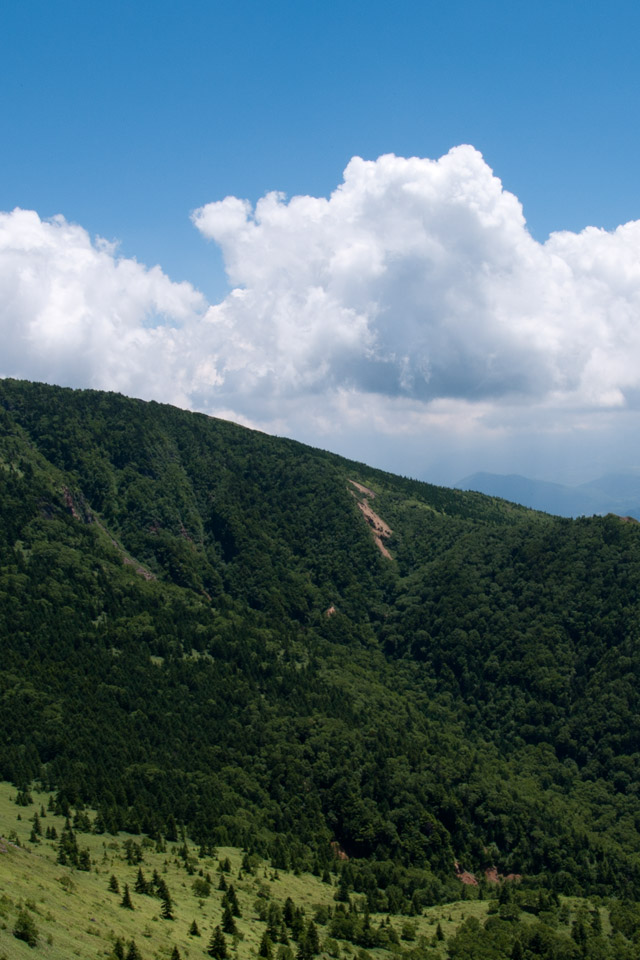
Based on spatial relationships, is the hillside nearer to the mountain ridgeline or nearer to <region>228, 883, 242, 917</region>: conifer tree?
<region>228, 883, 242, 917</region>: conifer tree

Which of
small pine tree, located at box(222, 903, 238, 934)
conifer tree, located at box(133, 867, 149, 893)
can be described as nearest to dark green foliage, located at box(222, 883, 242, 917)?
small pine tree, located at box(222, 903, 238, 934)

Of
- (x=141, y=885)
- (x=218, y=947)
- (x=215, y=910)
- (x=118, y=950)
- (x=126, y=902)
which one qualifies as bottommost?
(x=215, y=910)

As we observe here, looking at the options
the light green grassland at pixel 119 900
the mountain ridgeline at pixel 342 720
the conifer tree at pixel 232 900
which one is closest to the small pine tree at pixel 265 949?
the light green grassland at pixel 119 900

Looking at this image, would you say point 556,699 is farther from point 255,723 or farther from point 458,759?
point 255,723

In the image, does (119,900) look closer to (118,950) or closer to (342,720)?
(118,950)

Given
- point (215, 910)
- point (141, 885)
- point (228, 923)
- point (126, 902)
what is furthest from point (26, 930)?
point (215, 910)

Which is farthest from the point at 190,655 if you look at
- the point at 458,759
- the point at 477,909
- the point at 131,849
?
the point at 477,909

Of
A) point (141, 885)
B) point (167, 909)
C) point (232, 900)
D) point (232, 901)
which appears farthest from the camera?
point (232, 900)
